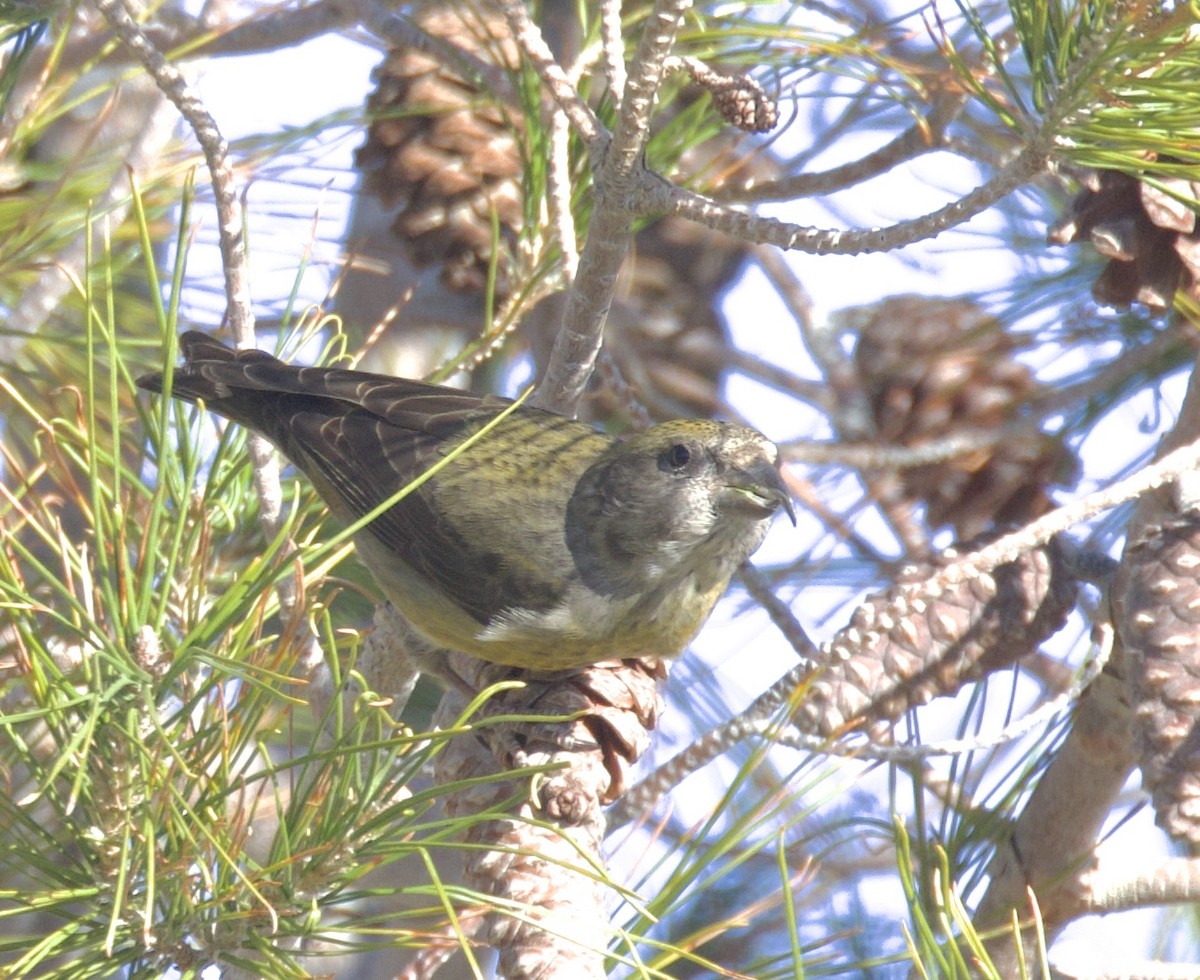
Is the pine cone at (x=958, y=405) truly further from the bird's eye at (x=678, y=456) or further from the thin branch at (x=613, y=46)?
the thin branch at (x=613, y=46)

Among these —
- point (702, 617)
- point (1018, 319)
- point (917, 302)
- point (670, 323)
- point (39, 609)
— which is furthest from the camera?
point (670, 323)

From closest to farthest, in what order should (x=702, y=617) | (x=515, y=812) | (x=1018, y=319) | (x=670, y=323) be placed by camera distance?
(x=515, y=812) → (x=702, y=617) → (x=1018, y=319) → (x=670, y=323)

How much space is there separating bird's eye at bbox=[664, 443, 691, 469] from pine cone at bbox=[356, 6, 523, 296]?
115 cm

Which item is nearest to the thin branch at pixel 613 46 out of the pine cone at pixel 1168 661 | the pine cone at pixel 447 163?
the pine cone at pixel 1168 661

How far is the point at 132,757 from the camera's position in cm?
194

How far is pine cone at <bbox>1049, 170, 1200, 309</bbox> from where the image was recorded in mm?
2920

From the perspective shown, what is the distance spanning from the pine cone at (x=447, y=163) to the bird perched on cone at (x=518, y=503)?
727 millimetres

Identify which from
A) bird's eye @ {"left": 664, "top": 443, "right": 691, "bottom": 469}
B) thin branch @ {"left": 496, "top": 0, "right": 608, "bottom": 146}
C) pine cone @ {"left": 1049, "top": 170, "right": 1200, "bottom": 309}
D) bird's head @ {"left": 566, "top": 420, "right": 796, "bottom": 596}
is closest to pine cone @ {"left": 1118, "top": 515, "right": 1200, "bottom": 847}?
pine cone @ {"left": 1049, "top": 170, "right": 1200, "bottom": 309}

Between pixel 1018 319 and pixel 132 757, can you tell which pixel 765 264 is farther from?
pixel 132 757

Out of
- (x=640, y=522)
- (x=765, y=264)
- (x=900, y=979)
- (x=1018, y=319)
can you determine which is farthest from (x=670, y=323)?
(x=900, y=979)

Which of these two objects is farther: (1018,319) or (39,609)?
(1018,319)

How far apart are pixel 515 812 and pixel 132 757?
739 mm

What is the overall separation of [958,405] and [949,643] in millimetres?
1295

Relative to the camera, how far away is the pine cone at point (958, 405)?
12.6ft
